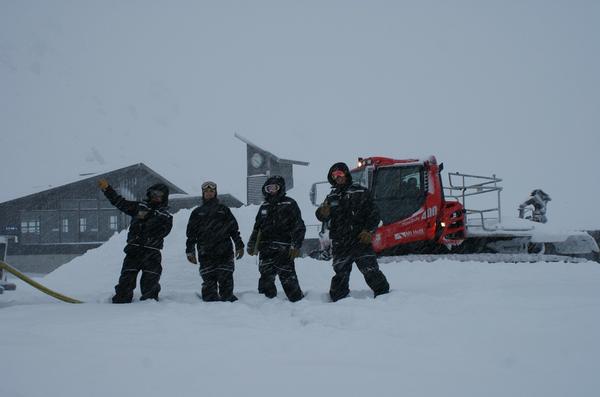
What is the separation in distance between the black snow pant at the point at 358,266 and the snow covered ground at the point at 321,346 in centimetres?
27

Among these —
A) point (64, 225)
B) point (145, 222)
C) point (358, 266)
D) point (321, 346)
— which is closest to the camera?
point (321, 346)

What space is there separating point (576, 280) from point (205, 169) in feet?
344

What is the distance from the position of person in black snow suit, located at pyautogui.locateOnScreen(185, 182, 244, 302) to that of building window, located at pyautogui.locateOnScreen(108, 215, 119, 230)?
21.0m

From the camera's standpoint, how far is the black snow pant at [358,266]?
588cm

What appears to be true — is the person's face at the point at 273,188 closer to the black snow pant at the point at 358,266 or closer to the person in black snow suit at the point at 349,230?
the person in black snow suit at the point at 349,230

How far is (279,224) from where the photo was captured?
6.50 meters

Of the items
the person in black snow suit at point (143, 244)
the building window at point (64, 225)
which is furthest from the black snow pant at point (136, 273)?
the building window at point (64, 225)

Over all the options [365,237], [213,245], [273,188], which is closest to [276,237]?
[273,188]

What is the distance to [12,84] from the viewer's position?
121 metres

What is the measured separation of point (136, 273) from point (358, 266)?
2863 millimetres

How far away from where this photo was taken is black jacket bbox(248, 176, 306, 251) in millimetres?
6484

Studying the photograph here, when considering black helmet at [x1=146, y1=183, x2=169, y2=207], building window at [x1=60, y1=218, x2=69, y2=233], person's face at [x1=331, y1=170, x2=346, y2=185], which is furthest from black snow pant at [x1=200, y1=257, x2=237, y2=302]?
building window at [x1=60, y1=218, x2=69, y2=233]

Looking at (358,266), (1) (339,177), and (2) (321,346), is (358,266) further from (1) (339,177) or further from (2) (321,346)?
(2) (321,346)

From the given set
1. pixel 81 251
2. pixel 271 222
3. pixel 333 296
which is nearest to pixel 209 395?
pixel 333 296
